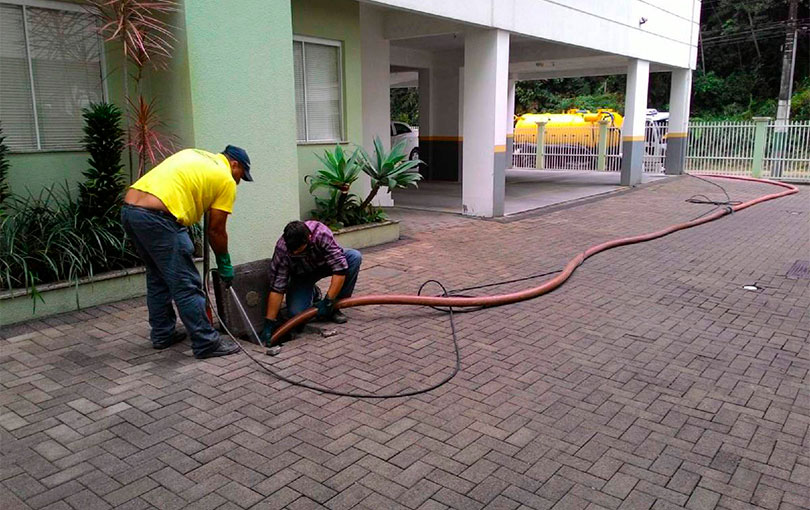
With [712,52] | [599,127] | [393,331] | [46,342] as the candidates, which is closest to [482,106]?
[393,331]

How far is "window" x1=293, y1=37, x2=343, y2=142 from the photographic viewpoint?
920 centimetres

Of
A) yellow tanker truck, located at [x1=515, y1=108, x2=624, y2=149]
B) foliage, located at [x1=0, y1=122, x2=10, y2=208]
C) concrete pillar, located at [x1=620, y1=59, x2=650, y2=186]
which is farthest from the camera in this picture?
yellow tanker truck, located at [x1=515, y1=108, x2=624, y2=149]

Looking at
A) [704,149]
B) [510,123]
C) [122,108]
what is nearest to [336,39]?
[122,108]

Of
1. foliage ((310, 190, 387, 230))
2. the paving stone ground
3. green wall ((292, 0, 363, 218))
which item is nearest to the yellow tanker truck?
green wall ((292, 0, 363, 218))

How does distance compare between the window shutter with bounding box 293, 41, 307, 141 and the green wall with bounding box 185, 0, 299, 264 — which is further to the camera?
the window shutter with bounding box 293, 41, 307, 141

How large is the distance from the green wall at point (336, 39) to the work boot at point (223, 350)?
4556mm

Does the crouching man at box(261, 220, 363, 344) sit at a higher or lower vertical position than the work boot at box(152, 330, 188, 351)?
higher

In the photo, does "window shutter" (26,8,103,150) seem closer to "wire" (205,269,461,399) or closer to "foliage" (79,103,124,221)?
"foliage" (79,103,124,221)

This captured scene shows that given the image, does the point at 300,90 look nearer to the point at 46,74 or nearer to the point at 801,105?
the point at 46,74

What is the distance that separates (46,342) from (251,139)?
2.92m

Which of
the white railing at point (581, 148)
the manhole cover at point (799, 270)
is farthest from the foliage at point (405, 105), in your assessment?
the manhole cover at point (799, 270)

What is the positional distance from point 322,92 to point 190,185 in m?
5.34

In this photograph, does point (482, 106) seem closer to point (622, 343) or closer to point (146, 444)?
point (622, 343)

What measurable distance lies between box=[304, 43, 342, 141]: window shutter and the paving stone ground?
3681mm
